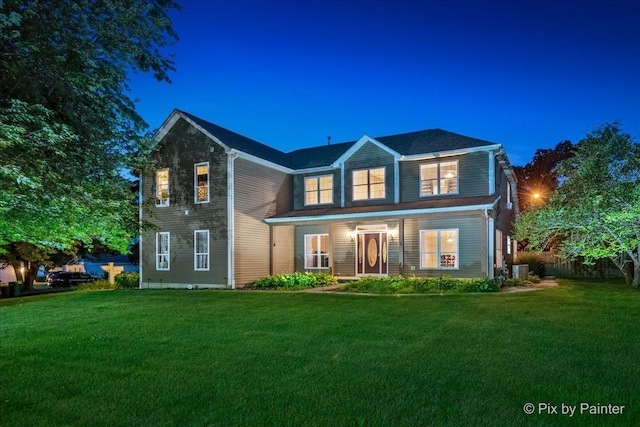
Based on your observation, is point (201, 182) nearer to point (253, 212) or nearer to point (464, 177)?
point (253, 212)

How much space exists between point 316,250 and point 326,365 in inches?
573

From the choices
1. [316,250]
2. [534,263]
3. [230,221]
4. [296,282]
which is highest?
[230,221]

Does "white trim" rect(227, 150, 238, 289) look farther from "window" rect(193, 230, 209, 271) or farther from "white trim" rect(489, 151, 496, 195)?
"white trim" rect(489, 151, 496, 195)

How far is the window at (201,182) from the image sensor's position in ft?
61.1

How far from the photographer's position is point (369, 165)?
19281 millimetres

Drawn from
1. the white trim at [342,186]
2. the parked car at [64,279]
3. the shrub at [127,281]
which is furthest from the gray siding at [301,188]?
the parked car at [64,279]

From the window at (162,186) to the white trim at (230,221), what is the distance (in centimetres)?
347

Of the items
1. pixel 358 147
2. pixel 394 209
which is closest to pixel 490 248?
pixel 394 209

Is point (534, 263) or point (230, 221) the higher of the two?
point (230, 221)

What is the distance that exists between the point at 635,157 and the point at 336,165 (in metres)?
11.1

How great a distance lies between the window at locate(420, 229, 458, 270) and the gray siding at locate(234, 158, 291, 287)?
676 cm

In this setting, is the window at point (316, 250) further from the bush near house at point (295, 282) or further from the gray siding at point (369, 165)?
the bush near house at point (295, 282)

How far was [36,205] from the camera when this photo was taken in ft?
19.5

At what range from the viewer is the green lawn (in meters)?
4.20
